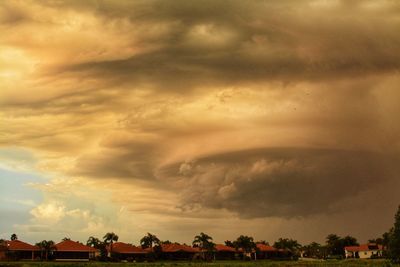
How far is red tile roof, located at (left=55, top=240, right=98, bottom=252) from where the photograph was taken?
123 metres

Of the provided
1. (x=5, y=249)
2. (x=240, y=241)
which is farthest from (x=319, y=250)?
(x=5, y=249)

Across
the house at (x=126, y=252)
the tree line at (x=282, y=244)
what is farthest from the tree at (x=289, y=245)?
the house at (x=126, y=252)

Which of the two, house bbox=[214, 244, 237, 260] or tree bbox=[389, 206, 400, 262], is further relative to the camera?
house bbox=[214, 244, 237, 260]

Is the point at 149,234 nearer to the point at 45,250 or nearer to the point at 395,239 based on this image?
the point at 45,250

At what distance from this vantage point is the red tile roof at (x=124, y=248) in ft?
425

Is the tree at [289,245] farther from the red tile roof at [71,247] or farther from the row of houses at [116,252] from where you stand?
→ the red tile roof at [71,247]

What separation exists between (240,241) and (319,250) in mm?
50724

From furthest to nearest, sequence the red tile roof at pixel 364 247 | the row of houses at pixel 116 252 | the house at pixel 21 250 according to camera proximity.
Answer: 1. the red tile roof at pixel 364 247
2. the row of houses at pixel 116 252
3. the house at pixel 21 250

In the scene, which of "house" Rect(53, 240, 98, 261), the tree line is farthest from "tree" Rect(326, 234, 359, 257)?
"house" Rect(53, 240, 98, 261)

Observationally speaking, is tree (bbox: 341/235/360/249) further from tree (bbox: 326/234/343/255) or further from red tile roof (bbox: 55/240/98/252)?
red tile roof (bbox: 55/240/98/252)

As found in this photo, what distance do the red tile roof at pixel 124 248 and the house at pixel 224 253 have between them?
76.3 feet

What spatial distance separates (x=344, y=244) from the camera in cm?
18675

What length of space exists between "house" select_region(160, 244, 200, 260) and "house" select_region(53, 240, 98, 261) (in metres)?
18.0

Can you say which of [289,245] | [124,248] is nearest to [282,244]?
[289,245]
